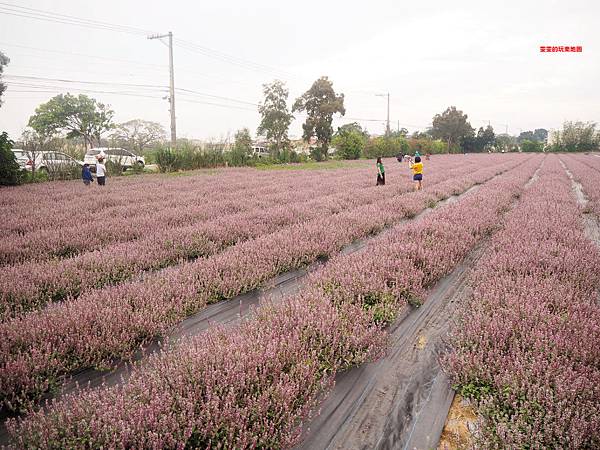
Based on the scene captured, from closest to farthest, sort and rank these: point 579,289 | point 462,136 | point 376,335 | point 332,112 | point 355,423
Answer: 1. point 355,423
2. point 376,335
3. point 579,289
4. point 332,112
5. point 462,136

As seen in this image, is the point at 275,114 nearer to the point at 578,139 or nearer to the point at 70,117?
the point at 70,117

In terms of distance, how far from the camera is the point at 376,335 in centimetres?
284

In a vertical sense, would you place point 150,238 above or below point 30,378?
above

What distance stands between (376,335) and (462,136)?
359ft

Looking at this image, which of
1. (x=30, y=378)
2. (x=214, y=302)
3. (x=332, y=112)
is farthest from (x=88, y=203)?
(x=332, y=112)

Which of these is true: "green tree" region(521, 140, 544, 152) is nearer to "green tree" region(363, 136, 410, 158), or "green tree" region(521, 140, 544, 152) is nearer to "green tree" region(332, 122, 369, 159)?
"green tree" region(363, 136, 410, 158)

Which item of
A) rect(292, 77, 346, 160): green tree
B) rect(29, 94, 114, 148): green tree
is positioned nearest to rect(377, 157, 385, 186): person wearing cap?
rect(292, 77, 346, 160): green tree

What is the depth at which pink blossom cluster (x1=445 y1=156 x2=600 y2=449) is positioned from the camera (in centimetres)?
191

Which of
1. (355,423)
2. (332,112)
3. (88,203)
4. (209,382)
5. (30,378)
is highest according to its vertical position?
(332,112)

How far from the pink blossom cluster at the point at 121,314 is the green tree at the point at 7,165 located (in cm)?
1616

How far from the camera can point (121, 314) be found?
3.11 metres

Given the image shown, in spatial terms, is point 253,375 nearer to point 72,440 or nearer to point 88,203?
point 72,440

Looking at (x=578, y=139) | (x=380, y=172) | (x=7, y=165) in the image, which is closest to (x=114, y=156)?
(x=7, y=165)

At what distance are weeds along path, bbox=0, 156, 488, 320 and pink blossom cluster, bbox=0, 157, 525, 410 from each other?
497 millimetres
